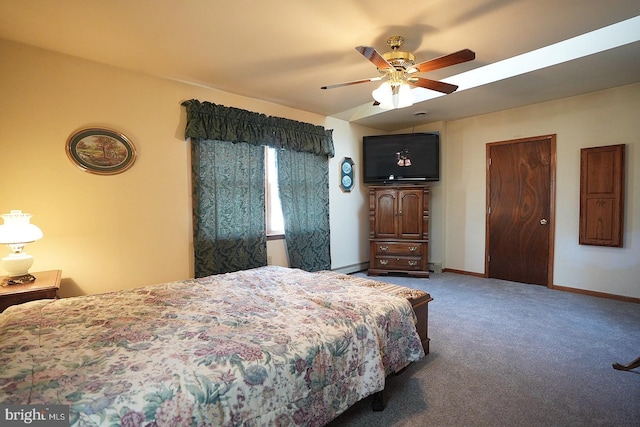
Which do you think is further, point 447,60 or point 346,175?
point 346,175

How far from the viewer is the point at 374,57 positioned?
212cm

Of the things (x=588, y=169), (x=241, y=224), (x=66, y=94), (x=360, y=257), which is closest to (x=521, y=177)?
(x=588, y=169)

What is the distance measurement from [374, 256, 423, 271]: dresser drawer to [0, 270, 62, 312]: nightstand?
389 cm

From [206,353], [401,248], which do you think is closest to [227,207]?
[206,353]

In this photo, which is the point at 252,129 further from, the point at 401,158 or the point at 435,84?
the point at 401,158

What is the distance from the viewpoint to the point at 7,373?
103 cm

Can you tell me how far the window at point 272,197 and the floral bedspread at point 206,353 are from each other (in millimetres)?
2030

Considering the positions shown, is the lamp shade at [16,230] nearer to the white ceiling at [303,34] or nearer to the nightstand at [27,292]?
the nightstand at [27,292]

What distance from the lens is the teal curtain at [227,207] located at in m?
3.28

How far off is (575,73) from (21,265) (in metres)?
5.26

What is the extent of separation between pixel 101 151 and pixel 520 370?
3.95m

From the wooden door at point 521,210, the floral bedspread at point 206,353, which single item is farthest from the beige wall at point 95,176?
the wooden door at point 521,210

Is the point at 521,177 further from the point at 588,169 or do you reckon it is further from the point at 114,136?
the point at 114,136

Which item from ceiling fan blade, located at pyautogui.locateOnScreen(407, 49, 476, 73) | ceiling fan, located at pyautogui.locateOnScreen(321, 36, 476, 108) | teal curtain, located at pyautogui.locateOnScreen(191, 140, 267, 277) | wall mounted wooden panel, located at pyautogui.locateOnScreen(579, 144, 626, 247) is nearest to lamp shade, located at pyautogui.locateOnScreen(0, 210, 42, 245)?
teal curtain, located at pyautogui.locateOnScreen(191, 140, 267, 277)
